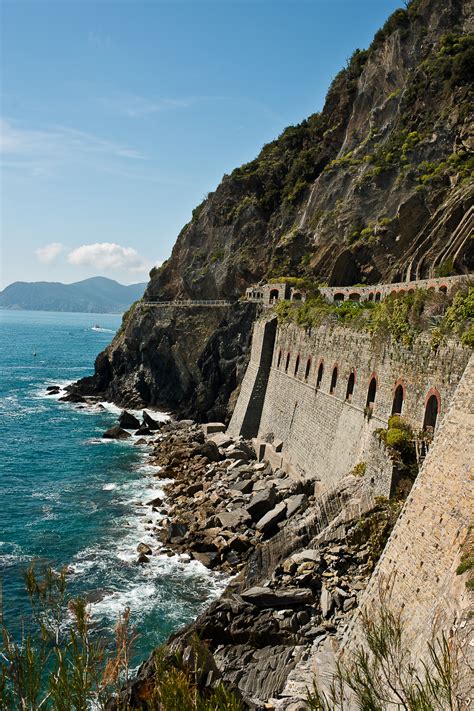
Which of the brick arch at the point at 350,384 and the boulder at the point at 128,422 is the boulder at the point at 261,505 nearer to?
the brick arch at the point at 350,384

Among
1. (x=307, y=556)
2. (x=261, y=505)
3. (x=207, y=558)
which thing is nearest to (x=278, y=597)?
(x=307, y=556)

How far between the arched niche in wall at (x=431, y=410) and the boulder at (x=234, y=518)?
39.6 feet

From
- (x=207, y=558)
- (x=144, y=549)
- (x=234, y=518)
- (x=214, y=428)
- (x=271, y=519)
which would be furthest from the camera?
(x=214, y=428)

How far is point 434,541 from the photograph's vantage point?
1332cm

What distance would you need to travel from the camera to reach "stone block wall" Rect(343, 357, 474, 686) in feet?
38.9

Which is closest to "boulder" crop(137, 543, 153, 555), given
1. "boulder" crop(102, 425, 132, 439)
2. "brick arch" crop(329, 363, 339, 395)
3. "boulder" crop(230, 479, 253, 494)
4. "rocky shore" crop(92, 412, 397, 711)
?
"rocky shore" crop(92, 412, 397, 711)

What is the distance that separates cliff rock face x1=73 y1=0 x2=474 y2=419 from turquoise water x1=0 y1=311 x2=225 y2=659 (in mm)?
10663

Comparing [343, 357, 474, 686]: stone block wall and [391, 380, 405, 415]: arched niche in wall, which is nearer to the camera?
[343, 357, 474, 686]: stone block wall

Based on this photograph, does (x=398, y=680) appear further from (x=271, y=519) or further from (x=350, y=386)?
(x=350, y=386)

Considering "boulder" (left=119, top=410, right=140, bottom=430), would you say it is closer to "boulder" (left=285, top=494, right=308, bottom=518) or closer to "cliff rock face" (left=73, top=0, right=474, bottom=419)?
"cliff rock face" (left=73, top=0, right=474, bottom=419)

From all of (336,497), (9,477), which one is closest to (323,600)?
(336,497)

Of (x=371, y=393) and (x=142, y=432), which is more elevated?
(x=371, y=393)

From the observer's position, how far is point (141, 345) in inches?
2687

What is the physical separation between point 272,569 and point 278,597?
10.4 feet
